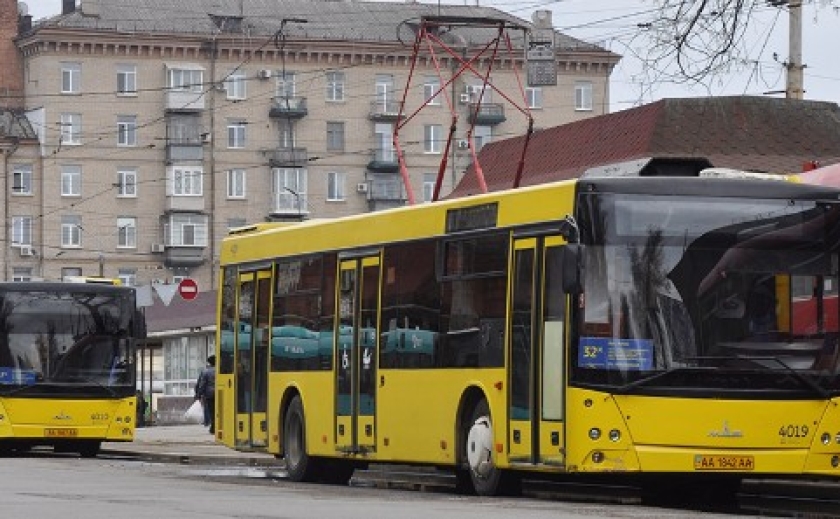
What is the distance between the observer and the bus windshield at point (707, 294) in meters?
19.2

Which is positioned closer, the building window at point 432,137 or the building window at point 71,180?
the building window at point 71,180

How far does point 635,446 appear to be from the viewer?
19000 millimetres

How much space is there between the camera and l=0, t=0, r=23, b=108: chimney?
108938 mm

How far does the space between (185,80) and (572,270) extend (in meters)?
91.9

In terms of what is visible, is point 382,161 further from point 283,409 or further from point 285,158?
point 283,409

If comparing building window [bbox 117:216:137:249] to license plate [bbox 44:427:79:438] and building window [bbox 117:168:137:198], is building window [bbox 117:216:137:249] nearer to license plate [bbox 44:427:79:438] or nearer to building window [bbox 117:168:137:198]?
building window [bbox 117:168:137:198]

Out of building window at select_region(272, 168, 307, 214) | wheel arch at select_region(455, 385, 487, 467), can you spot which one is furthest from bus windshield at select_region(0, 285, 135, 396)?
building window at select_region(272, 168, 307, 214)

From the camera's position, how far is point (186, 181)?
111m

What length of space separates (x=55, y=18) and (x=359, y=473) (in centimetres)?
8306

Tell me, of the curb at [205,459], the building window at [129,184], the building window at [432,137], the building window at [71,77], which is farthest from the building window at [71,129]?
→ the curb at [205,459]

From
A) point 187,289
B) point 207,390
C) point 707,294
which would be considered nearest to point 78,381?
point 187,289

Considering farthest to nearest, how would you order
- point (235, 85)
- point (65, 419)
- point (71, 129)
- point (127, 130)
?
point (235, 85)
point (127, 130)
point (71, 129)
point (65, 419)

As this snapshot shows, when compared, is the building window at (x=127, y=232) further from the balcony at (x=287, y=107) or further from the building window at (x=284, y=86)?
the building window at (x=284, y=86)

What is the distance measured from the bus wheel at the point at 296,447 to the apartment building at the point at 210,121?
79.9 m
